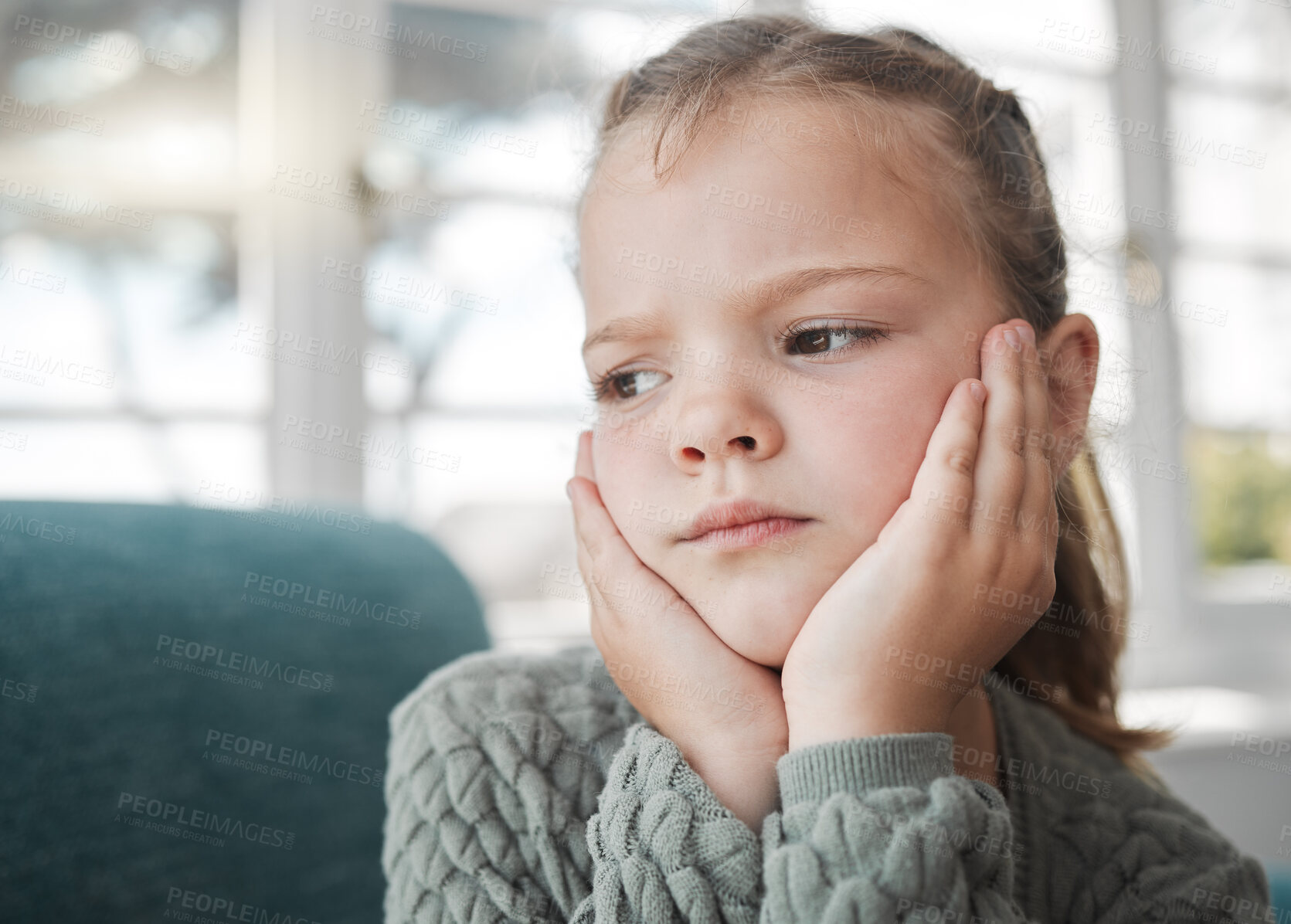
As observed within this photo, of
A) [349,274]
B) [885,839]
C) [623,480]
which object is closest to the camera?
[885,839]

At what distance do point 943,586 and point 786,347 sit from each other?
0.81ft

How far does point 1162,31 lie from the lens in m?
2.72

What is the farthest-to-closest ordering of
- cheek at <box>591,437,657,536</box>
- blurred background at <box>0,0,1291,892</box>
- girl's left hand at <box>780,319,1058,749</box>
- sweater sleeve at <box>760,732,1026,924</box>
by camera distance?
Answer: blurred background at <box>0,0,1291,892</box> < cheek at <box>591,437,657,536</box> < girl's left hand at <box>780,319,1058,749</box> < sweater sleeve at <box>760,732,1026,924</box>

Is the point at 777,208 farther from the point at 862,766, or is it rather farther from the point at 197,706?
the point at 197,706

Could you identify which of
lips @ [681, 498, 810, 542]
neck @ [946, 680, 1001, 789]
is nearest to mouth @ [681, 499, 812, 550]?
lips @ [681, 498, 810, 542]

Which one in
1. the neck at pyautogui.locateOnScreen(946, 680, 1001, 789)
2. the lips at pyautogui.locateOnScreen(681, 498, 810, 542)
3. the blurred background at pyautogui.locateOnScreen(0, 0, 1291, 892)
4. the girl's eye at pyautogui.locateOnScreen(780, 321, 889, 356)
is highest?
the blurred background at pyautogui.locateOnScreen(0, 0, 1291, 892)

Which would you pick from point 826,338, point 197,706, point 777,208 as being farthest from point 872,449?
point 197,706

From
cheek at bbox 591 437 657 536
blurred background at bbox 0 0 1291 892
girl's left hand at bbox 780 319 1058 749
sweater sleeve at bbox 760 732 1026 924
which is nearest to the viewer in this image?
sweater sleeve at bbox 760 732 1026 924

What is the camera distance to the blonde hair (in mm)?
867

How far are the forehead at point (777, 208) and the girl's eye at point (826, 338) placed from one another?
0.19ft

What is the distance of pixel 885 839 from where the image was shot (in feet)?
2.03

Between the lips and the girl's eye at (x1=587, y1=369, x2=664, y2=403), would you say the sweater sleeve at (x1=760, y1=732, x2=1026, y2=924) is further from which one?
the girl's eye at (x1=587, y1=369, x2=664, y2=403)

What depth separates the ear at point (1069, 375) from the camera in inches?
37.0

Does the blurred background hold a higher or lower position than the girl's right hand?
higher
